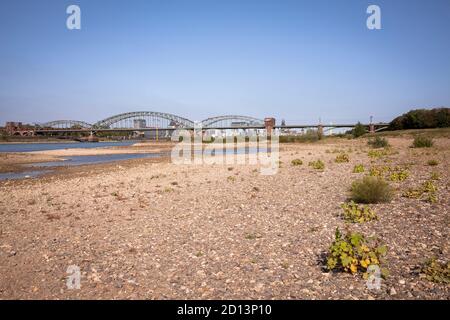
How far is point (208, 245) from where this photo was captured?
320 inches

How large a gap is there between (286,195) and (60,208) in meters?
8.99

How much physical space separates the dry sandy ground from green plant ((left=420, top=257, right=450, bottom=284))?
15 centimetres

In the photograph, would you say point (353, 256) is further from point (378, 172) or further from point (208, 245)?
point (378, 172)

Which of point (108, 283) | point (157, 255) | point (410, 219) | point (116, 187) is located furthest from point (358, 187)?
point (116, 187)

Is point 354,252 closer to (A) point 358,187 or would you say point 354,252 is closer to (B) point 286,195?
(A) point 358,187

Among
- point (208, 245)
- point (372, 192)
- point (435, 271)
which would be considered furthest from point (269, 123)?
point (435, 271)

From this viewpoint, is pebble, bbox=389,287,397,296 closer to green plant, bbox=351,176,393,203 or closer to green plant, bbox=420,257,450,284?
green plant, bbox=420,257,450,284

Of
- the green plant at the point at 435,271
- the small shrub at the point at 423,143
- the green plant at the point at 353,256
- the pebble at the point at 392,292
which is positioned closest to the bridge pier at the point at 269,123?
the small shrub at the point at 423,143

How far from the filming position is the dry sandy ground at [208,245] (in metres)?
5.86

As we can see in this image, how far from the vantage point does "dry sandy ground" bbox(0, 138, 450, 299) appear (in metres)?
5.86

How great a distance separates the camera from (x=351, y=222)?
30.4 feet

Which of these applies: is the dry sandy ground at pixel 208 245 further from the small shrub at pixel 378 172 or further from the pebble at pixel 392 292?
the small shrub at pixel 378 172

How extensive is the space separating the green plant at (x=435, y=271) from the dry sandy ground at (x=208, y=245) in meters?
0.15
